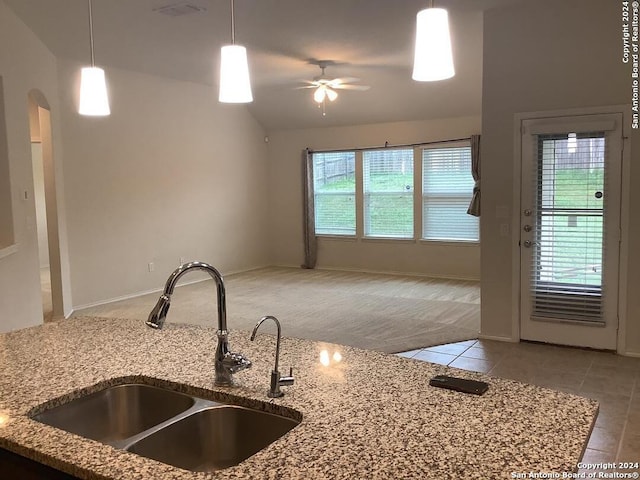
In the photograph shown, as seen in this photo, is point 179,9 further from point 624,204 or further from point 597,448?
point 597,448

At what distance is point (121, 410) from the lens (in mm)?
1777

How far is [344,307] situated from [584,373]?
2859 millimetres

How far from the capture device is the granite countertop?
1.17 metres

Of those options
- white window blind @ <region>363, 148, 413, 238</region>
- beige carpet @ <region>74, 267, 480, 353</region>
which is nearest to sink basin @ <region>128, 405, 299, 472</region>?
beige carpet @ <region>74, 267, 480, 353</region>

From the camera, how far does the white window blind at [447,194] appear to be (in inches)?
315

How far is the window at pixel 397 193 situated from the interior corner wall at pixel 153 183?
4.27 ft

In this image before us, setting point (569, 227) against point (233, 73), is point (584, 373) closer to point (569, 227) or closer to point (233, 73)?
point (569, 227)

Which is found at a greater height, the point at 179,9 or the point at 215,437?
the point at 179,9

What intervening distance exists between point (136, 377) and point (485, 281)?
12.7 ft

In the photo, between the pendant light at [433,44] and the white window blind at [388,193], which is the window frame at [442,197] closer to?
the white window blind at [388,193]

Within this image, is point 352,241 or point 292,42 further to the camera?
point 352,241

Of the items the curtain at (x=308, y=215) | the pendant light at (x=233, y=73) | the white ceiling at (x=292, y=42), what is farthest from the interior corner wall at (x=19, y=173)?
the curtain at (x=308, y=215)

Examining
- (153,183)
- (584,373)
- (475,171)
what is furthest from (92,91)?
(475,171)

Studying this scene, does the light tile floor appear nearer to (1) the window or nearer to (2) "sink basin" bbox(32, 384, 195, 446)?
(2) "sink basin" bbox(32, 384, 195, 446)
